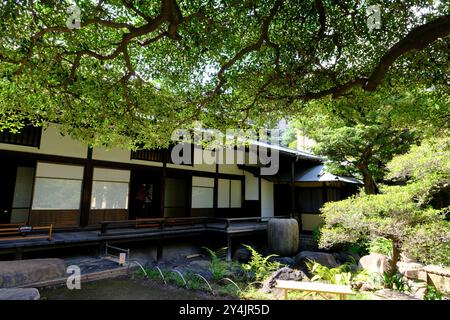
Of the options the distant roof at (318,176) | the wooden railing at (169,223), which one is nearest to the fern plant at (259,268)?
the wooden railing at (169,223)

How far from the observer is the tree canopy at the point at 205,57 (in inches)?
163

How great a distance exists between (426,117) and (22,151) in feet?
33.7

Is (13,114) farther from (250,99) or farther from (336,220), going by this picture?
(336,220)

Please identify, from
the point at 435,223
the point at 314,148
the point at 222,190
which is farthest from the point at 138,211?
the point at 435,223

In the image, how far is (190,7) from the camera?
4438 mm

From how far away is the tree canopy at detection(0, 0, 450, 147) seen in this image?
414 cm

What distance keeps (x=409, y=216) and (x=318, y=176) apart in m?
7.48

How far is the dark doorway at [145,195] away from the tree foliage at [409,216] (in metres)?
7.74

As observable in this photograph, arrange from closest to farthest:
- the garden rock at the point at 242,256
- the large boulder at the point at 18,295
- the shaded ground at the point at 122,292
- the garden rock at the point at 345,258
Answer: the large boulder at the point at 18,295 < the shaded ground at the point at 122,292 < the garden rock at the point at 345,258 < the garden rock at the point at 242,256

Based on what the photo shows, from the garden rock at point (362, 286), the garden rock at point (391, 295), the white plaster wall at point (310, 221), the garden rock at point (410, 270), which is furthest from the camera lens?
the white plaster wall at point (310, 221)

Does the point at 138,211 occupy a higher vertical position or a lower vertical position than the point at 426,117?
lower

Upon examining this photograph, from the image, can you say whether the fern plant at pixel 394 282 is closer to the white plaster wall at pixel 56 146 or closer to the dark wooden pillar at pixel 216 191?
the dark wooden pillar at pixel 216 191

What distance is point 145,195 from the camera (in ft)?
39.4
